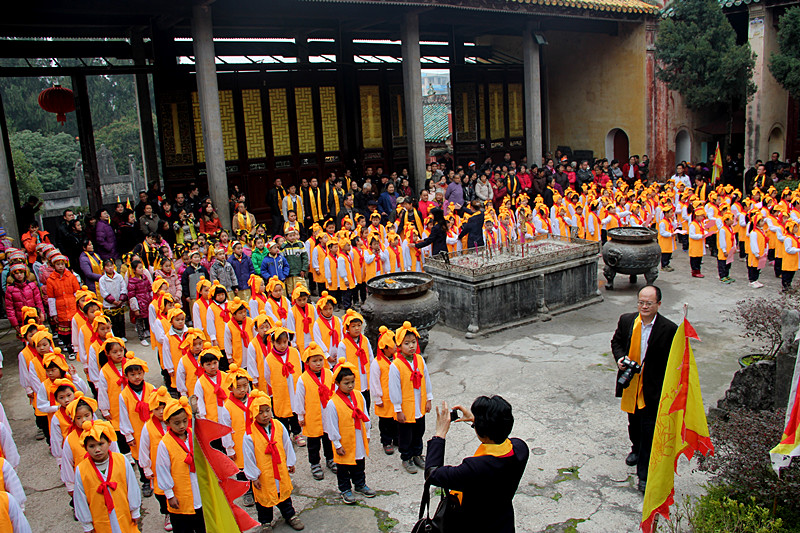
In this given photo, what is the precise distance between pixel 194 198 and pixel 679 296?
9.44 metres

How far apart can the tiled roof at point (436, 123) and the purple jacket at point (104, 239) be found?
1568 centimetres

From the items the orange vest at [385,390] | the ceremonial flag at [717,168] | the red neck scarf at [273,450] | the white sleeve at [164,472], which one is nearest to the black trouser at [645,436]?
the orange vest at [385,390]

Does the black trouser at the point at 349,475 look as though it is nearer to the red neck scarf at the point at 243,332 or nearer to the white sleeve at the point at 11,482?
the white sleeve at the point at 11,482

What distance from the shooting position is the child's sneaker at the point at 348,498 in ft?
19.7

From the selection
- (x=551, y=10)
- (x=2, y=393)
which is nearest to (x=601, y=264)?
(x=551, y=10)

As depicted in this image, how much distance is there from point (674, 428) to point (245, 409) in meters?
3.34

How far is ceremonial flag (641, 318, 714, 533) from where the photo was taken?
4867 mm

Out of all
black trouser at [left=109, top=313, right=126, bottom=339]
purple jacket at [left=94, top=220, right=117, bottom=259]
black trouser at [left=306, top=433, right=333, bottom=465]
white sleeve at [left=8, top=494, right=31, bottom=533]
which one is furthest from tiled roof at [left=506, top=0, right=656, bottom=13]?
white sleeve at [left=8, top=494, right=31, bottom=533]

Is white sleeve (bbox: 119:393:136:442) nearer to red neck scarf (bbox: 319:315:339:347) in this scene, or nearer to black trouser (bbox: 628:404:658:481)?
red neck scarf (bbox: 319:315:339:347)

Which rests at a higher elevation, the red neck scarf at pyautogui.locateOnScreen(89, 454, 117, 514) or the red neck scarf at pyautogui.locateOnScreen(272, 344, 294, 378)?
the red neck scarf at pyautogui.locateOnScreen(272, 344, 294, 378)

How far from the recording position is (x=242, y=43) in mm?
17812

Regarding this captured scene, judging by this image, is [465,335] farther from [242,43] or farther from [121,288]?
[242,43]

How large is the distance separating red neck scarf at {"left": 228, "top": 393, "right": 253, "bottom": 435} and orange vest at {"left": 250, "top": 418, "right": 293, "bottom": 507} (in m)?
0.08

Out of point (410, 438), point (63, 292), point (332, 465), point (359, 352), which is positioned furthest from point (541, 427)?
point (63, 292)
